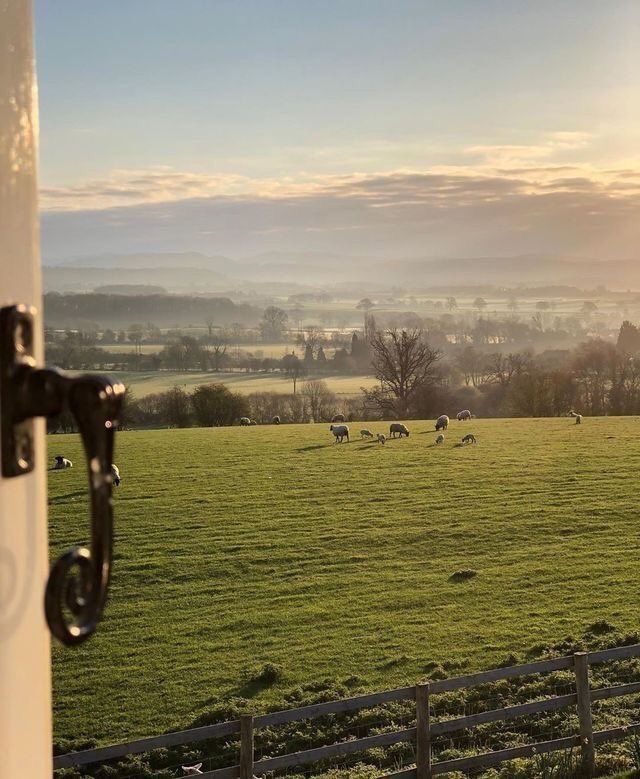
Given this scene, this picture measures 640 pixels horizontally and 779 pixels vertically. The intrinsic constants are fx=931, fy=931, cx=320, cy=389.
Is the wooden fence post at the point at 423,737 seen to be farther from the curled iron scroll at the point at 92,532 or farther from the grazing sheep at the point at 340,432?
the grazing sheep at the point at 340,432

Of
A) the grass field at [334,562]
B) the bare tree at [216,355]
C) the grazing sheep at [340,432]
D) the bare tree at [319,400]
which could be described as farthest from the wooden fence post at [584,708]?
the bare tree at [216,355]

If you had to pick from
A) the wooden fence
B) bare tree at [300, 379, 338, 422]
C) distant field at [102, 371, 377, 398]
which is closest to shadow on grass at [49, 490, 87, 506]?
distant field at [102, 371, 377, 398]

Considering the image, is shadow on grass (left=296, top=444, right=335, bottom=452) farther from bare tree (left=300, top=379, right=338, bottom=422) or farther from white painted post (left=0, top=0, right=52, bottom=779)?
white painted post (left=0, top=0, right=52, bottom=779)

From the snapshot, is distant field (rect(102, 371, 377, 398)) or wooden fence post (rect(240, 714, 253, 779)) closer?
wooden fence post (rect(240, 714, 253, 779))

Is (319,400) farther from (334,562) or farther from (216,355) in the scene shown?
(334,562)

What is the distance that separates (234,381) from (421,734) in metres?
71.3

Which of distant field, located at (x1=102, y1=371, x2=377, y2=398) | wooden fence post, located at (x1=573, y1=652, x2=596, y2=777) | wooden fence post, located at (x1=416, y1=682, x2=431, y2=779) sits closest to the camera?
wooden fence post, located at (x1=416, y1=682, x2=431, y2=779)

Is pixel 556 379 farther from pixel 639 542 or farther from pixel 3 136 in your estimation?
pixel 3 136

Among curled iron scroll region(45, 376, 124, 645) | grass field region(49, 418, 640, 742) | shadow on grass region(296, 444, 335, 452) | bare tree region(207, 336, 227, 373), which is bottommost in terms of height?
grass field region(49, 418, 640, 742)

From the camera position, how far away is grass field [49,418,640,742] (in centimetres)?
1633

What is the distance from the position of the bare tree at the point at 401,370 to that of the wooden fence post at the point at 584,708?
50.3 metres

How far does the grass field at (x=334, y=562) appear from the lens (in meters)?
16.3

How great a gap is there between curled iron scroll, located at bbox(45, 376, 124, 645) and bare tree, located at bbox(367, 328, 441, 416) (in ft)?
196

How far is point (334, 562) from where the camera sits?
906 inches
